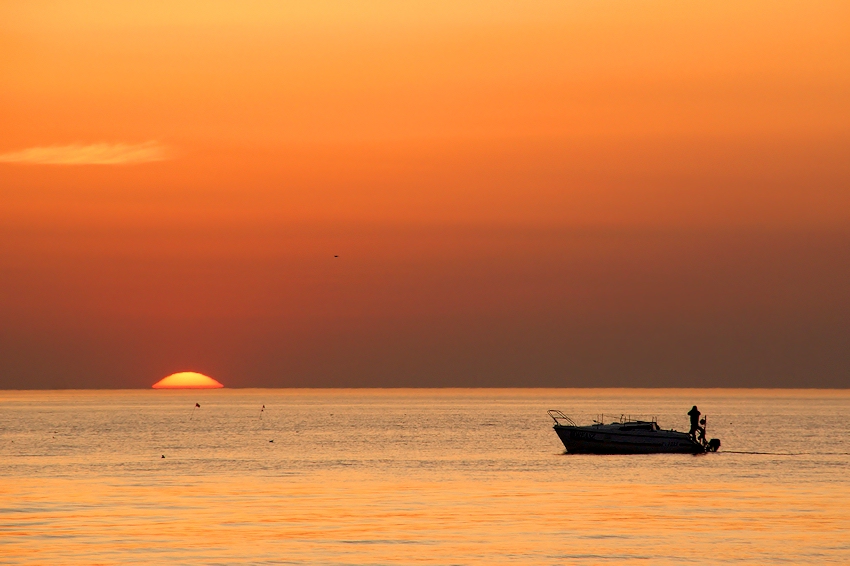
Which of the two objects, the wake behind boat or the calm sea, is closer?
the calm sea

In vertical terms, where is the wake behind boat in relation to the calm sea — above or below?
above

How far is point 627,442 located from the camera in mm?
100062

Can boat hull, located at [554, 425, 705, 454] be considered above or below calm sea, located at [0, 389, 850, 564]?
above

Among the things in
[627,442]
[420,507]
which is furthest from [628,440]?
[420,507]

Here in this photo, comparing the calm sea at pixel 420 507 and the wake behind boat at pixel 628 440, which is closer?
the calm sea at pixel 420 507

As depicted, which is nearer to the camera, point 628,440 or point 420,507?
point 420,507

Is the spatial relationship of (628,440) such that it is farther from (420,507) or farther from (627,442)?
(420,507)

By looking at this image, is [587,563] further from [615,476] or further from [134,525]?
[615,476]

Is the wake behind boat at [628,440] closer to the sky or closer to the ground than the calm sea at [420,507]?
closer to the sky

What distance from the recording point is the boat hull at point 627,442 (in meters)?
100

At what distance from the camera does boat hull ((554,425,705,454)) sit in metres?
100

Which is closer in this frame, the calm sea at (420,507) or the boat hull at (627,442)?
the calm sea at (420,507)

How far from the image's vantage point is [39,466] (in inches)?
3401

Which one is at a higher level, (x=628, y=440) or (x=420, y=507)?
(x=628, y=440)
